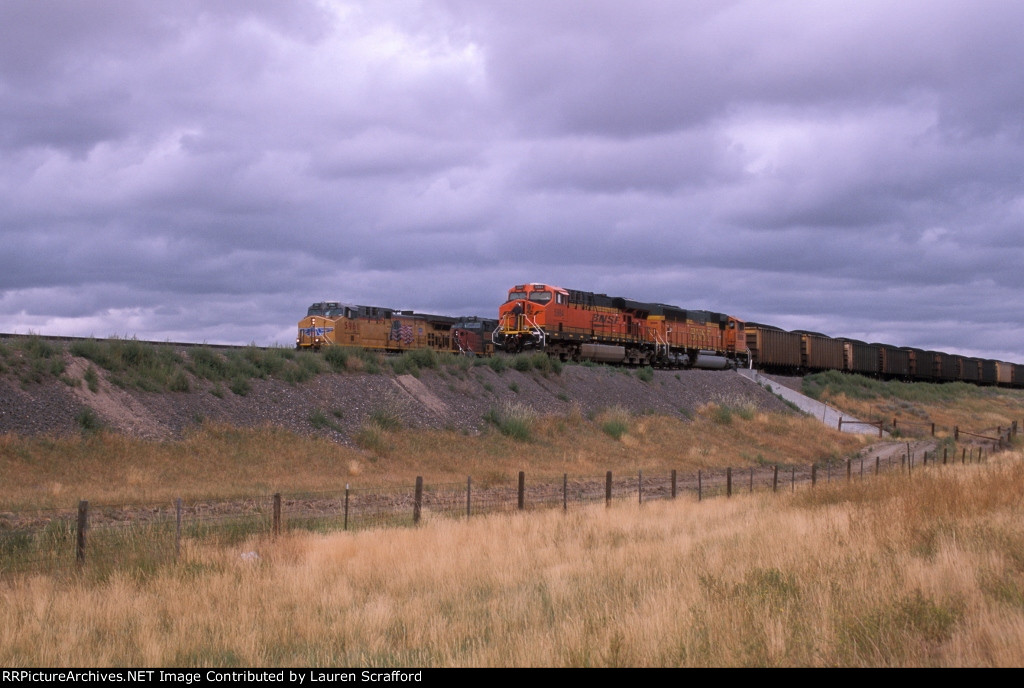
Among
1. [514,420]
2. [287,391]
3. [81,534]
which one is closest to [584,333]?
[514,420]

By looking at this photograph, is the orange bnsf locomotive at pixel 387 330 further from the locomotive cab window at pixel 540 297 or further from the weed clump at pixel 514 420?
the weed clump at pixel 514 420

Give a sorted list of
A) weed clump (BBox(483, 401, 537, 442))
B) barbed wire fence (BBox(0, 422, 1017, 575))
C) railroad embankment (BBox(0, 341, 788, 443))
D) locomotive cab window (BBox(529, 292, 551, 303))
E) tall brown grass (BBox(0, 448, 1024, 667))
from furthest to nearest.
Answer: locomotive cab window (BBox(529, 292, 551, 303)), weed clump (BBox(483, 401, 537, 442)), railroad embankment (BBox(0, 341, 788, 443)), barbed wire fence (BBox(0, 422, 1017, 575)), tall brown grass (BBox(0, 448, 1024, 667))

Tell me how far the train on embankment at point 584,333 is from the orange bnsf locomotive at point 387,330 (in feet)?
0.19

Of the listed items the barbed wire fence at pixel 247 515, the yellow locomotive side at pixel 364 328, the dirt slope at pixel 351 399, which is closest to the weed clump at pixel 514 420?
the dirt slope at pixel 351 399

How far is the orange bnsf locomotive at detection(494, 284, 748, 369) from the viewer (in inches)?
1934

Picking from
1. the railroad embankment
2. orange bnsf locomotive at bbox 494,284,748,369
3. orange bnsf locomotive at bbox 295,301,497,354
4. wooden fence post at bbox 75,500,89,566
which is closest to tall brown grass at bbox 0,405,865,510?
the railroad embankment

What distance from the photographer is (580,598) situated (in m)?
11.3

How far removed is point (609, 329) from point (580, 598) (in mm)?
42959

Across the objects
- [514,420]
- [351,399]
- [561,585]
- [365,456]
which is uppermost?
[351,399]

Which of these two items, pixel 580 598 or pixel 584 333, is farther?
pixel 584 333

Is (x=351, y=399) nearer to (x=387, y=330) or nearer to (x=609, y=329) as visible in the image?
(x=387, y=330)

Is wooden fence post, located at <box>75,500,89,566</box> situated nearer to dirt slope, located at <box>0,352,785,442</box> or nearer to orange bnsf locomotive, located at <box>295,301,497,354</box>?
dirt slope, located at <box>0,352,785,442</box>

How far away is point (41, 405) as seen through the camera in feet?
84.1

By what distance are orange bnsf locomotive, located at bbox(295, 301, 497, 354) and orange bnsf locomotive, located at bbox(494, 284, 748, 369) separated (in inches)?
183
